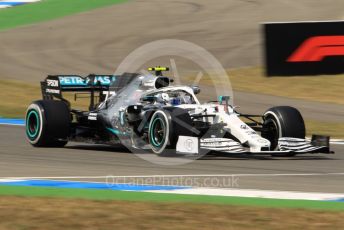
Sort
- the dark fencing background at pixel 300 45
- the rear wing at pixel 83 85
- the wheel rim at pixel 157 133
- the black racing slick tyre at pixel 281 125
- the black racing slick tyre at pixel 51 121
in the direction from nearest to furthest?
the wheel rim at pixel 157 133 → the black racing slick tyre at pixel 281 125 → the black racing slick tyre at pixel 51 121 → the rear wing at pixel 83 85 → the dark fencing background at pixel 300 45

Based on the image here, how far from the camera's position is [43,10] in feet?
117

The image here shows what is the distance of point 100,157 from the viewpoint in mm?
13328

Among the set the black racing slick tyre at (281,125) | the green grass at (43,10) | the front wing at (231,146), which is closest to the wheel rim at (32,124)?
the front wing at (231,146)

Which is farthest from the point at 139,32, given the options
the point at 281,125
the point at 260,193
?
the point at 260,193

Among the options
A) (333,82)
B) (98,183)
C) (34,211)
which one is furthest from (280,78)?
(34,211)

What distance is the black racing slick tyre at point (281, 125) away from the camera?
13234mm

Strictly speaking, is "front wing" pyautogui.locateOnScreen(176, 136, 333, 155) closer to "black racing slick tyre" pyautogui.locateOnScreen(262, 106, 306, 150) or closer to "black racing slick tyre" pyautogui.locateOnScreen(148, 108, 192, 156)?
"black racing slick tyre" pyautogui.locateOnScreen(148, 108, 192, 156)

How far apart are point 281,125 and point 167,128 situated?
73.3 inches

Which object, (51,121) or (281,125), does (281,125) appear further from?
A: (51,121)

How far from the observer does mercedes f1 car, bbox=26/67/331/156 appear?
12.5 m

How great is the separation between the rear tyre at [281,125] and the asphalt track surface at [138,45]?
0.43 m

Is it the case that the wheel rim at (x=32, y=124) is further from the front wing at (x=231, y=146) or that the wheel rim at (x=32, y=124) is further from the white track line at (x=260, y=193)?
the white track line at (x=260, y=193)

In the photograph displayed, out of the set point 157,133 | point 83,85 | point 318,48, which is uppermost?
point 318,48

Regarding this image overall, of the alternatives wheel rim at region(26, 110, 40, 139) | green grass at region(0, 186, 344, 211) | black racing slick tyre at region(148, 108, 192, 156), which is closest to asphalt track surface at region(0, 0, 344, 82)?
wheel rim at region(26, 110, 40, 139)
